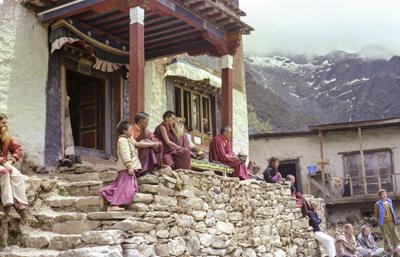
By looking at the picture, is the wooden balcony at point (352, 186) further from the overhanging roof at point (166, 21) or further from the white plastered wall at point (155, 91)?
the overhanging roof at point (166, 21)

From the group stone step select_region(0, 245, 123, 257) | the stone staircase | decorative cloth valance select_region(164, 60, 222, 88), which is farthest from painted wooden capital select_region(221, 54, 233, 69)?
stone step select_region(0, 245, 123, 257)

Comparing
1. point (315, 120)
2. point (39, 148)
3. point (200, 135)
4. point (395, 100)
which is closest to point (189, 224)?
point (39, 148)

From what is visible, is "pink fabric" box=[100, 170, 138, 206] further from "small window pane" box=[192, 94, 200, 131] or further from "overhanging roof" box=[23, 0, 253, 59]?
"small window pane" box=[192, 94, 200, 131]

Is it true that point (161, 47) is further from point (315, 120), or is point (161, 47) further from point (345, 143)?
point (315, 120)

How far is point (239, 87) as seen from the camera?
1416 cm

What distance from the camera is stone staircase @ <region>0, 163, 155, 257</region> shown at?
5.31 m

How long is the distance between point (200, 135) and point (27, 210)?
6.80 metres

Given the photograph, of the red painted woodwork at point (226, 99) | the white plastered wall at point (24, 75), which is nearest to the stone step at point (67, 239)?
the white plastered wall at point (24, 75)

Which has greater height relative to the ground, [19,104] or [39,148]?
[19,104]

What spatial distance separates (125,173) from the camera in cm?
604

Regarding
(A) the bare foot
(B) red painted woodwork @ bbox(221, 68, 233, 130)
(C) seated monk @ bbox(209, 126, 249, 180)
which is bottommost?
(A) the bare foot

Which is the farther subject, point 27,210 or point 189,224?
point 189,224

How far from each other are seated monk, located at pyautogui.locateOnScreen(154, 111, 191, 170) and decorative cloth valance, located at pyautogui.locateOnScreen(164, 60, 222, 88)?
4323 mm

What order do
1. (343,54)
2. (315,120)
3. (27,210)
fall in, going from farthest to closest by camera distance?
(343,54) < (315,120) < (27,210)
